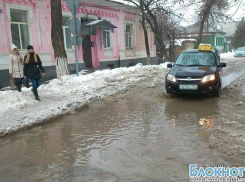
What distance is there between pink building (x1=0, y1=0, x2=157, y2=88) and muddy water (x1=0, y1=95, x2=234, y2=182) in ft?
25.3

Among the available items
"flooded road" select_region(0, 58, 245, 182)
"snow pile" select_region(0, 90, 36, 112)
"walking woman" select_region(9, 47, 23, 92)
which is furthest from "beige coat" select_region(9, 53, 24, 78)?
"flooded road" select_region(0, 58, 245, 182)

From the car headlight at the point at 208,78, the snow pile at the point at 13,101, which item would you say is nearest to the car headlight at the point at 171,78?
the car headlight at the point at 208,78

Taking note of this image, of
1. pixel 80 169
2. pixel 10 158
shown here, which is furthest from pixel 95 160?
pixel 10 158

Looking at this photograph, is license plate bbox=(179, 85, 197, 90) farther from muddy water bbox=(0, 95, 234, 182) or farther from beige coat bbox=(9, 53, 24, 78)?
beige coat bbox=(9, 53, 24, 78)

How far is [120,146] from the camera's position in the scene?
14.1ft

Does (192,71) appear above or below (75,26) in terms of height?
below

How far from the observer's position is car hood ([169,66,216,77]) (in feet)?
23.8

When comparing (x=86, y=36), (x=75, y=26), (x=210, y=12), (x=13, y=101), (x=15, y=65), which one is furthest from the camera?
(x=210, y=12)

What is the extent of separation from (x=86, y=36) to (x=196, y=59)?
407 inches

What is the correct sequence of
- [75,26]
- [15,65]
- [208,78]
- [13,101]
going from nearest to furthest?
[13,101] < [208,78] < [15,65] < [75,26]

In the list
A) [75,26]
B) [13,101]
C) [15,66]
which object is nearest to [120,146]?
[13,101]

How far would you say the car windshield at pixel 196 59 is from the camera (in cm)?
816

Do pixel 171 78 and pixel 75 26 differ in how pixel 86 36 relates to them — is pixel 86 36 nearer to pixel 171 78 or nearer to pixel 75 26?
pixel 75 26

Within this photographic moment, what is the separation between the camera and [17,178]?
332 cm
